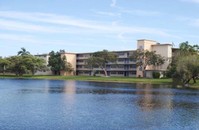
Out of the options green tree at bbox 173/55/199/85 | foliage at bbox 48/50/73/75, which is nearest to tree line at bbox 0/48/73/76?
foliage at bbox 48/50/73/75

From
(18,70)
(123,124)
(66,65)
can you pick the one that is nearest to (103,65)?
(66,65)

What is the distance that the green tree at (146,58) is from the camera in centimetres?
14050

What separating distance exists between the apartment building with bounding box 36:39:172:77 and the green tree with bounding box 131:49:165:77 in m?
4.69

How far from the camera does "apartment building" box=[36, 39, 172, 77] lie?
148500 millimetres

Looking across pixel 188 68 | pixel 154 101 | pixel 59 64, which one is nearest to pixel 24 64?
pixel 59 64

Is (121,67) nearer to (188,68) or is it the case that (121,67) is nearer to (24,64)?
(24,64)

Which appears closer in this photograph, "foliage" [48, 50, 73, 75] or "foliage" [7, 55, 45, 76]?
"foliage" [7, 55, 45, 76]

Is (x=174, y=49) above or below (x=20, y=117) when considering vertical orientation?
above

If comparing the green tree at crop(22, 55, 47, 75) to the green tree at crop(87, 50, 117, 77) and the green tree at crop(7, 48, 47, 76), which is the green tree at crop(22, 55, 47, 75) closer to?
the green tree at crop(7, 48, 47, 76)

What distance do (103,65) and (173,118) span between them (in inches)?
4869

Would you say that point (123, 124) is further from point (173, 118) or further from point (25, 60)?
point (25, 60)

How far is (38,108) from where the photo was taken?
42.8 metres

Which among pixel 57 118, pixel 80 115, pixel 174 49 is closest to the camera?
pixel 57 118

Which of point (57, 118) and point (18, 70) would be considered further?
point (18, 70)
